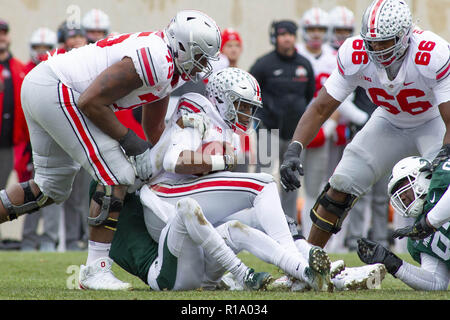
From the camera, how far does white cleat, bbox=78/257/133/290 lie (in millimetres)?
4648

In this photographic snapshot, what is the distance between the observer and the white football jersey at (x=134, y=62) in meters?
4.66

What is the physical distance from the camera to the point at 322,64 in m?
8.93

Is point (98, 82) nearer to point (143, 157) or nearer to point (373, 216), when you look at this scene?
point (143, 157)

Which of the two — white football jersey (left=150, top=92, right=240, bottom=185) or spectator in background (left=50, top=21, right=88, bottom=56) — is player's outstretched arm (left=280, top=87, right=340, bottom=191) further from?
spectator in background (left=50, top=21, right=88, bottom=56)

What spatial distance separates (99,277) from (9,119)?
4.28 meters

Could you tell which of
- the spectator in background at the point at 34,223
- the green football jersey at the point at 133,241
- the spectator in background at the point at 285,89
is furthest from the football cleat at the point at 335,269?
the spectator in background at the point at 34,223

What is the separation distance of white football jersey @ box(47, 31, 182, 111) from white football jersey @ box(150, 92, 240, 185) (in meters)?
0.19

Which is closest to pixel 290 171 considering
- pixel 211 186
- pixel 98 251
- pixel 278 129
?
pixel 211 186

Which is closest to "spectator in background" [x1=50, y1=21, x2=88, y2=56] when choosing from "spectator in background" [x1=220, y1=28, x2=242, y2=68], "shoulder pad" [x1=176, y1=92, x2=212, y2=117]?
"spectator in background" [x1=220, y1=28, x2=242, y2=68]

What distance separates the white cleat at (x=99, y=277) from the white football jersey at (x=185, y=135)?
52 centimetres

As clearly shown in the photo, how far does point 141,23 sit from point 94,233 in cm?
713

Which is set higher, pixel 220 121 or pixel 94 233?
pixel 220 121

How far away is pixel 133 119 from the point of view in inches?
310

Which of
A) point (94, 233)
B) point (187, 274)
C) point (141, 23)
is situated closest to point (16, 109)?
point (141, 23)
